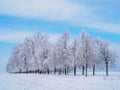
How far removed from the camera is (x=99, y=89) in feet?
76.9

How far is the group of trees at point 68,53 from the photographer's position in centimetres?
6359

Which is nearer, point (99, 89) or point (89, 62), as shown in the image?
point (99, 89)

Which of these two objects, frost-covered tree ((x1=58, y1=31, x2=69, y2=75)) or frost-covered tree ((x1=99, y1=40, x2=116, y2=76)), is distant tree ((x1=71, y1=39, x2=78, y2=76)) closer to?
frost-covered tree ((x1=58, y1=31, x2=69, y2=75))

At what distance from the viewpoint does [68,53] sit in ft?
217

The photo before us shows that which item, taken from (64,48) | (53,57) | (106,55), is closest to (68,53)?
(64,48)

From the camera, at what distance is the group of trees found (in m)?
63.6

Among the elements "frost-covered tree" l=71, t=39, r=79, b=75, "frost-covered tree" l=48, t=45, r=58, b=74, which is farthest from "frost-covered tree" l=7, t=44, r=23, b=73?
"frost-covered tree" l=71, t=39, r=79, b=75

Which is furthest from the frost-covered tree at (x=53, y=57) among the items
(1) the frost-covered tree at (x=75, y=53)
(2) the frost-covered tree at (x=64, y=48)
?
(1) the frost-covered tree at (x=75, y=53)

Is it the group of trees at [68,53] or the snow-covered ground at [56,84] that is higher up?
the group of trees at [68,53]

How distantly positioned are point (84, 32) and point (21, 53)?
29336mm

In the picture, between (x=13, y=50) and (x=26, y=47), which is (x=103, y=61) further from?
(x=13, y=50)

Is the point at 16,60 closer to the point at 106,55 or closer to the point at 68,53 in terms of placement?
the point at 68,53

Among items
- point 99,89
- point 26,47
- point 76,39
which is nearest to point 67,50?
point 76,39

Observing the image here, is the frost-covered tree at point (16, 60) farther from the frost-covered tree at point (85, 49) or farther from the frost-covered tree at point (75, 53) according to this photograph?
the frost-covered tree at point (85, 49)
